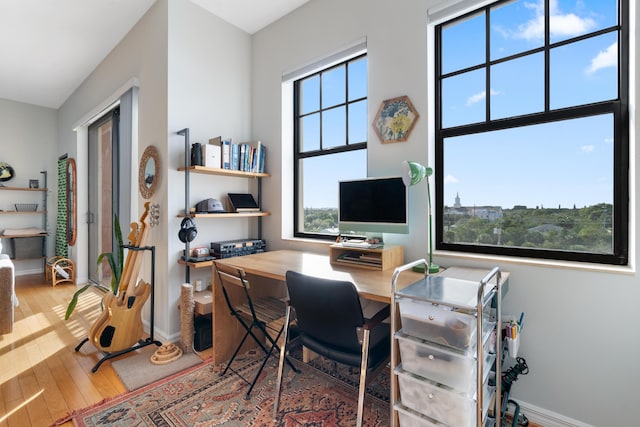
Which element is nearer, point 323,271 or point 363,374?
point 363,374

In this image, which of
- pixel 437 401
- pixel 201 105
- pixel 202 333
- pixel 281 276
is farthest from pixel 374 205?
pixel 201 105

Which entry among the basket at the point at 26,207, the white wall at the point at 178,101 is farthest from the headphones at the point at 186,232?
the basket at the point at 26,207

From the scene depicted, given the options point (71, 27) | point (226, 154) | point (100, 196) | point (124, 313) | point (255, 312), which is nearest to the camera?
point (255, 312)

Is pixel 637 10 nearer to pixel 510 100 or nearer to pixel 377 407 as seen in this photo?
pixel 510 100

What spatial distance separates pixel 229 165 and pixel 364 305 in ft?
5.43

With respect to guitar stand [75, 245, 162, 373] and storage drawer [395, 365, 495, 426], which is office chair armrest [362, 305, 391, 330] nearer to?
storage drawer [395, 365, 495, 426]

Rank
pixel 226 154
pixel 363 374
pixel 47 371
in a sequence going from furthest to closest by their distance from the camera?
pixel 226 154 → pixel 47 371 → pixel 363 374

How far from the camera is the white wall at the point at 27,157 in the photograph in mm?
5176

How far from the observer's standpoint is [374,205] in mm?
2117

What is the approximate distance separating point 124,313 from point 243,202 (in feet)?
4.33

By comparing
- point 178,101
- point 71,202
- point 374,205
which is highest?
point 178,101

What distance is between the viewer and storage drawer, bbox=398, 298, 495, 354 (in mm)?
1243

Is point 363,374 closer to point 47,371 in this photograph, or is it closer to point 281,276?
point 281,276

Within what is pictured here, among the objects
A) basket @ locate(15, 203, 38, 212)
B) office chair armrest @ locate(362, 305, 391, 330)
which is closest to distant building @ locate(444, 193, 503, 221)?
office chair armrest @ locate(362, 305, 391, 330)
